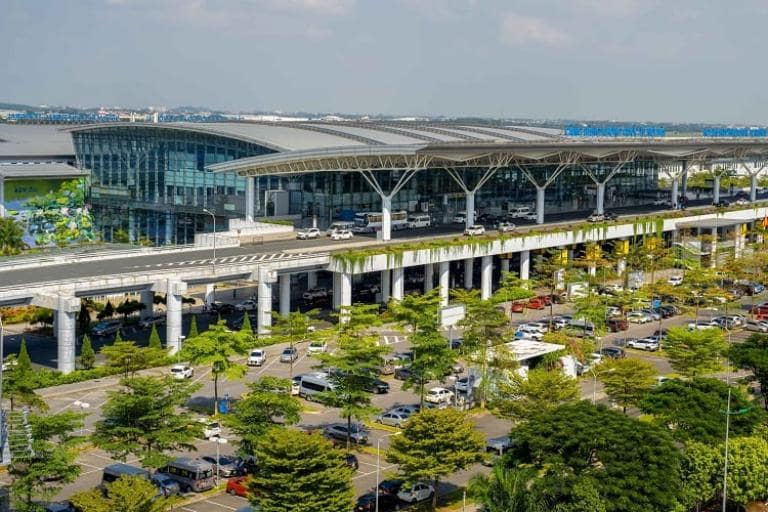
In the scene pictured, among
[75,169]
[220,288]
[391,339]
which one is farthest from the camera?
[75,169]

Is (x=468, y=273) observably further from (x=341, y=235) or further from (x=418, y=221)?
(x=418, y=221)

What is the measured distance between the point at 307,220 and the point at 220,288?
32.2ft

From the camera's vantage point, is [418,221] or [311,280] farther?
[418,221]

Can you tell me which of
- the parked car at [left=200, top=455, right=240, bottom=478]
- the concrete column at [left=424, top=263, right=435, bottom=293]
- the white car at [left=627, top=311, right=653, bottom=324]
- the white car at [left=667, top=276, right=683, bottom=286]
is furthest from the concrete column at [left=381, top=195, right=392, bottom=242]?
the parked car at [left=200, top=455, right=240, bottom=478]

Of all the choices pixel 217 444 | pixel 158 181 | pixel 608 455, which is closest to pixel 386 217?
pixel 158 181

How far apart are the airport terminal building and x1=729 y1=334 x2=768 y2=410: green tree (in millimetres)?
26095

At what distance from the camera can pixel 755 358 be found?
4175cm

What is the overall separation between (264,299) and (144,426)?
22.1 m

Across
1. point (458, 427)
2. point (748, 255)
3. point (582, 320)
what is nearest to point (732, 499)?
point (458, 427)

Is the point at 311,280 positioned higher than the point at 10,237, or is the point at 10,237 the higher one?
the point at 10,237

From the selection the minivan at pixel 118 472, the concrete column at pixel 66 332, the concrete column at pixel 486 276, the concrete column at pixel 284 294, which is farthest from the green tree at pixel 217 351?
the concrete column at pixel 486 276

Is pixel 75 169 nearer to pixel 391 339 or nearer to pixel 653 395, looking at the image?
pixel 391 339

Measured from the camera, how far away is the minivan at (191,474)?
32406 mm

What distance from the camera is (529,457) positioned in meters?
30.2
